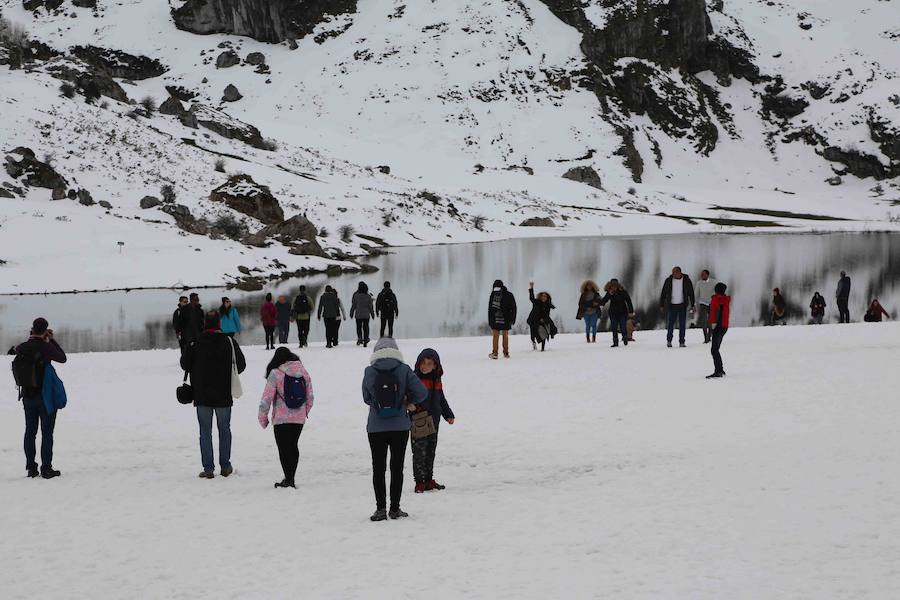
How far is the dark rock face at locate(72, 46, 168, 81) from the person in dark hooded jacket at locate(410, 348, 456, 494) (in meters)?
184

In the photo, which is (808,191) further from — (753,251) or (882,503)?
(882,503)

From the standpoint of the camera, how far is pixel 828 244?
3110 inches

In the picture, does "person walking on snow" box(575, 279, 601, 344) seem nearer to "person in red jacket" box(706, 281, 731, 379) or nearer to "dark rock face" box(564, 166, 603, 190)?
"person in red jacket" box(706, 281, 731, 379)

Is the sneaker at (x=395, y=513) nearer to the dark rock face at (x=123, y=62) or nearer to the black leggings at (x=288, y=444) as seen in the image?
the black leggings at (x=288, y=444)

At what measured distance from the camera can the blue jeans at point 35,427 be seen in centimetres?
1077

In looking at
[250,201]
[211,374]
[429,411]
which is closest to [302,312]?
[211,374]

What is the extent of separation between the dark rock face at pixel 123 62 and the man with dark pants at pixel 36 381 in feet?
595

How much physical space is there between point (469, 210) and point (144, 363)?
7971cm

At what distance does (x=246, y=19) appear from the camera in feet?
632

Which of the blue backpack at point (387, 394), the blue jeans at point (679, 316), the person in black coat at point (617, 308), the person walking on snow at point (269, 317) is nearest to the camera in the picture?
the blue backpack at point (387, 394)

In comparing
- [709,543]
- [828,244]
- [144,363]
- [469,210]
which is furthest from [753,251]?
[709,543]

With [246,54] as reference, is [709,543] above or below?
below

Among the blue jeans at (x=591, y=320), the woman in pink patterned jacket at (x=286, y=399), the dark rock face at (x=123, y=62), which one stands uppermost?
the dark rock face at (x=123, y=62)

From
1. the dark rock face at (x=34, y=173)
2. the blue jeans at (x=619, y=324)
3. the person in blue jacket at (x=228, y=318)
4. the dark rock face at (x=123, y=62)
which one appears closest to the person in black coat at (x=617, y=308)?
the blue jeans at (x=619, y=324)
